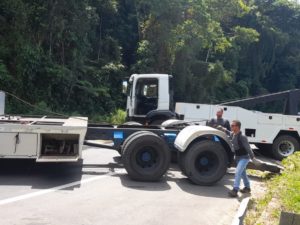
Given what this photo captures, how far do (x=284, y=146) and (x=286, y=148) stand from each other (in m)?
0.10

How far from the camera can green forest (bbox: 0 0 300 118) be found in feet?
71.2

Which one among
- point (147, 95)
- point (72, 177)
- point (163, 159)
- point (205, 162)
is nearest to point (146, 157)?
point (163, 159)

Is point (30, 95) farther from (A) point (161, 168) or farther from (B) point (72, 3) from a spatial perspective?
(A) point (161, 168)

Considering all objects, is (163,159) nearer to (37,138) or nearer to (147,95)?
(37,138)

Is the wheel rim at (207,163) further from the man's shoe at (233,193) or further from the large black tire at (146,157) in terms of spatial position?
the man's shoe at (233,193)

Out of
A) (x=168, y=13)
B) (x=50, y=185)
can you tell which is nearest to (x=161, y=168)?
(x=50, y=185)

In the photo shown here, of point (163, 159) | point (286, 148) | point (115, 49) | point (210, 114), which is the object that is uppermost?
point (115, 49)

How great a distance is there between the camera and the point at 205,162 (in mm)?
9641

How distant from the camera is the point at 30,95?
22125mm

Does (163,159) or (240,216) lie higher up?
(163,159)

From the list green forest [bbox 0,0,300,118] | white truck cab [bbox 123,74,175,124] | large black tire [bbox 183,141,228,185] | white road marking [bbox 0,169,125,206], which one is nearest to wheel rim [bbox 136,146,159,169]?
large black tire [bbox 183,141,228,185]

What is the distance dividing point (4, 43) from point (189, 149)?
15.0m

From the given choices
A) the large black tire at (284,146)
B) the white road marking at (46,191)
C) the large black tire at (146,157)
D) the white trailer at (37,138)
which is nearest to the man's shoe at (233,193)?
the large black tire at (146,157)

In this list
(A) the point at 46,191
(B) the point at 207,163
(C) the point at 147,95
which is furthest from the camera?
(C) the point at 147,95
